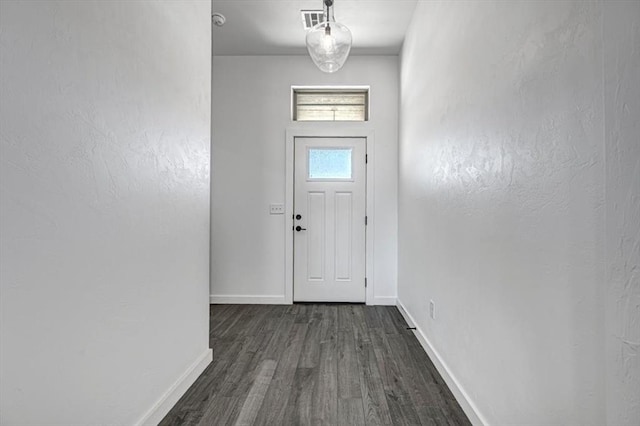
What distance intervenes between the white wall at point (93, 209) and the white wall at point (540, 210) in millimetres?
1342

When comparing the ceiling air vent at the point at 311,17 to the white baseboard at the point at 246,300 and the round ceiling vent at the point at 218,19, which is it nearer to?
the round ceiling vent at the point at 218,19

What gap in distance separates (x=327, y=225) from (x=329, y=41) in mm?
2148

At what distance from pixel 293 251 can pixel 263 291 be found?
21.9 inches

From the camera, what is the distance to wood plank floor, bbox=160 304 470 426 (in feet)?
6.03

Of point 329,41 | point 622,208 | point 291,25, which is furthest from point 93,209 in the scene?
point 291,25

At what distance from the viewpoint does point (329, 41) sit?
8.16ft

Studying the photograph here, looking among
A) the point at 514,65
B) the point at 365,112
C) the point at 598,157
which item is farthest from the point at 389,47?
the point at 598,157

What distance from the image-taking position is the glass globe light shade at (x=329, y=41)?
248 cm

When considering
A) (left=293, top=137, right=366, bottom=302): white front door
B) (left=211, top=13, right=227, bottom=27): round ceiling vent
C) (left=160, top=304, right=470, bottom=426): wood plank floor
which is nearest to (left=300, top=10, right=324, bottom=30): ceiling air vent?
(left=211, top=13, right=227, bottom=27): round ceiling vent

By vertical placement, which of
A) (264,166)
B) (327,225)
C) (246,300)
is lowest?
(246,300)

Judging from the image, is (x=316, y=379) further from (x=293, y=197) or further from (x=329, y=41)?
(x=293, y=197)

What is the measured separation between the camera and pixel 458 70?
6.73ft

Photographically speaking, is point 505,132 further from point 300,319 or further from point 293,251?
point 293,251

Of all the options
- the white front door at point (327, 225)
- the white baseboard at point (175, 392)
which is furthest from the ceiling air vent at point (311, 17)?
the white baseboard at point (175, 392)
